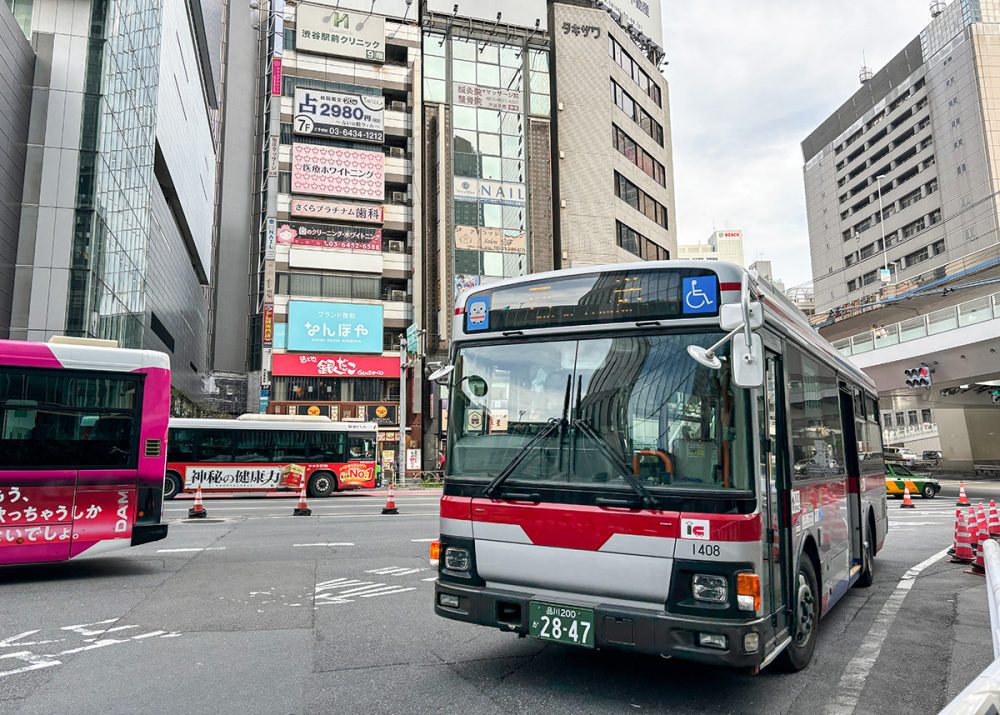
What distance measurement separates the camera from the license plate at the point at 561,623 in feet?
14.2

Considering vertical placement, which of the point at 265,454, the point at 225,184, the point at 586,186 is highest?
the point at 225,184

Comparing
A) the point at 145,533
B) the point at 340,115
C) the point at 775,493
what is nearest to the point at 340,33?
the point at 340,115

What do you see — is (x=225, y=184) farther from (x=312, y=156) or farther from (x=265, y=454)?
(x=265, y=454)

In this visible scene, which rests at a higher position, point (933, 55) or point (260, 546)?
point (933, 55)

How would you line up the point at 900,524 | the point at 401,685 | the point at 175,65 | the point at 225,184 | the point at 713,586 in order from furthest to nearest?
the point at 225,184 < the point at 175,65 < the point at 900,524 < the point at 401,685 < the point at 713,586

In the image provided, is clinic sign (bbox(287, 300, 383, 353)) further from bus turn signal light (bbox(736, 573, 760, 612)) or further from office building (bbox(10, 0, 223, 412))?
bus turn signal light (bbox(736, 573, 760, 612))

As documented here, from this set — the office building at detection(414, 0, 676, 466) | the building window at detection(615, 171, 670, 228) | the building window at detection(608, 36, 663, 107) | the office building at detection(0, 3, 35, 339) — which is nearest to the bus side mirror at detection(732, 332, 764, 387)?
the office building at detection(0, 3, 35, 339)

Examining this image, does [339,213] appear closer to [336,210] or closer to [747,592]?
[336,210]

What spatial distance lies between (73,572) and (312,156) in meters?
40.5

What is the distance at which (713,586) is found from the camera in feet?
13.6

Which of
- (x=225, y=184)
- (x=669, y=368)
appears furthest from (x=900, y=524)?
(x=225, y=184)

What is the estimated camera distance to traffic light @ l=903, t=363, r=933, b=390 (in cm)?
2917

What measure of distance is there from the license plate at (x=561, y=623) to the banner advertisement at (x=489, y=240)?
4302 cm

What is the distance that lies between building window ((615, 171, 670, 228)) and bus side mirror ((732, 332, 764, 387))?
49498 mm
